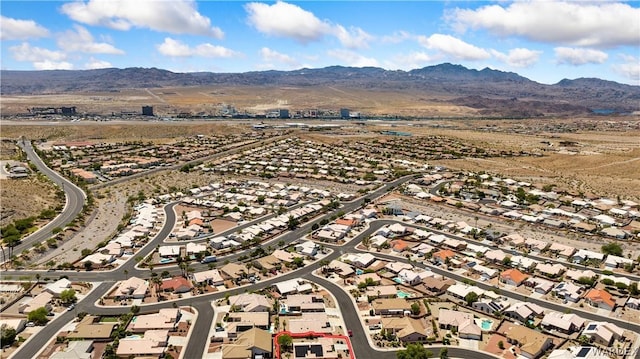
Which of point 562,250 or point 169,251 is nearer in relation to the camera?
point 169,251

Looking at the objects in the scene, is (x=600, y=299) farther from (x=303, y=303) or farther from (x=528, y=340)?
(x=303, y=303)

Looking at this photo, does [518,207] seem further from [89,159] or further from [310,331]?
[89,159]

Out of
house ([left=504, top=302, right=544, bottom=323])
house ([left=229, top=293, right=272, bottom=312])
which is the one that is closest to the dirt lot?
house ([left=229, top=293, right=272, bottom=312])

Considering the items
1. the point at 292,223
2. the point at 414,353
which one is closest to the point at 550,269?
the point at 414,353

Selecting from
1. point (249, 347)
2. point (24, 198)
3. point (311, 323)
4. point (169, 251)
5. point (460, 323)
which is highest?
point (24, 198)

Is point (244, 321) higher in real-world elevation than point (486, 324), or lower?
higher

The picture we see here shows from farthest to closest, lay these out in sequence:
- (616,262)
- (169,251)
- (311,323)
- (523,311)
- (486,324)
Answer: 1. (169,251)
2. (616,262)
3. (523,311)
4. (486,324)
5. (311,323)

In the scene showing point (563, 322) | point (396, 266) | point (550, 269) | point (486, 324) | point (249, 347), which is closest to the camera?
point (249, 347)

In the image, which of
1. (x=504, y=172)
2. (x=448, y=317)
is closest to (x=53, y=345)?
(x=448, y=317)
